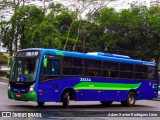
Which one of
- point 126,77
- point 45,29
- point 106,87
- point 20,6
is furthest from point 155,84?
point 20,6

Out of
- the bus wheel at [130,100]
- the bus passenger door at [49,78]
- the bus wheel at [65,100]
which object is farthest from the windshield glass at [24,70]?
the bus wheel at [130,100]

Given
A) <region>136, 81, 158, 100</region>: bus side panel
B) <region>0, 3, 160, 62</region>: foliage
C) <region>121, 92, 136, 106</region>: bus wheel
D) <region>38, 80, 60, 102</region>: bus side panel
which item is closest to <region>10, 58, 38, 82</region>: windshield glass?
<region>38, 80, 60, 102</region>: bus side panel

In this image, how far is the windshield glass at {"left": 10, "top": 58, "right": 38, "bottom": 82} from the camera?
17.2 meters

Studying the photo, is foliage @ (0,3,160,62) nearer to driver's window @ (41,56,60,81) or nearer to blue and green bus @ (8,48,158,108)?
blue and green bus @ (8,48,158,108)

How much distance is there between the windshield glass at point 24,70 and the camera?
17.2 metres

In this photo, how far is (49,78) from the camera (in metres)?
17.5

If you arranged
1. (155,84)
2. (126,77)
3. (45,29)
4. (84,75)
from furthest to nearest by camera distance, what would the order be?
1. (45,29)
2. (155,84)
3. (126,77)
4. (84,75)

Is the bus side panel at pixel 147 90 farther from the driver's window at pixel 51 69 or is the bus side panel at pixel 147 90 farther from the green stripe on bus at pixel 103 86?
the driver's window at pixel 51 69

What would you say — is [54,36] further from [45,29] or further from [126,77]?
[126,77]

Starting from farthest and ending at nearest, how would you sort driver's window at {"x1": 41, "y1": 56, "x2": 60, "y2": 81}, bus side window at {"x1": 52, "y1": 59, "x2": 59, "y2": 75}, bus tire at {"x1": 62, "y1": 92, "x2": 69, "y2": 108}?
bus tire at {"x1": 62, "y1": 92, "x2": 69, "y2": 108} < bus side window at {"x1": 52, "y1": 59, "x2": 59, "y2": 75} < driver's window at {"x1": 41, "y1": 56, "x2": 60, "y2": 81}

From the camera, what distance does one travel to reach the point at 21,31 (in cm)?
4953

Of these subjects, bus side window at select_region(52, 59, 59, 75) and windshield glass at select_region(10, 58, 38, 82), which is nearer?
windshield glass at select_region(10, 58, 38, 82)

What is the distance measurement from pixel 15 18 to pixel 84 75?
30.8 meters

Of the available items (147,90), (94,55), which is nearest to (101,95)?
(94,55)
